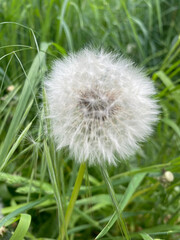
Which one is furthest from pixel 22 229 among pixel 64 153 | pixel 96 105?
pixel 96 105

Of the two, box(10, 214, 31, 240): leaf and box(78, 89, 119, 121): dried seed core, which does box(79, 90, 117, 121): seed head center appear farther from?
box(10, 214, 31, 240): leaf

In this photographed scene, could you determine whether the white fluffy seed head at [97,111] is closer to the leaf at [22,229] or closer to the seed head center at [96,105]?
the seed head center at [96,105]

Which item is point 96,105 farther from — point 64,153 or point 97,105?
point 64,153

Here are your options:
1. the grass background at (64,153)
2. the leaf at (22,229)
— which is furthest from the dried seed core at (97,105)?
the leaf at (22,229)

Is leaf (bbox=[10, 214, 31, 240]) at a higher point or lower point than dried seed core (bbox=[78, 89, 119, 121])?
lower

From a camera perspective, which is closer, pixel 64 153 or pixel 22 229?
pixel 22 229

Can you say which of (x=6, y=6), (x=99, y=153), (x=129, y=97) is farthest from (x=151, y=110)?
(x=6, y=6)

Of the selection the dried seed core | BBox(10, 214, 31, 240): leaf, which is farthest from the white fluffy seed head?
BBox(10, 214, 31, 240): leaf
